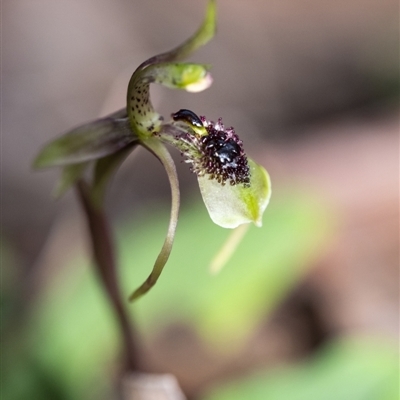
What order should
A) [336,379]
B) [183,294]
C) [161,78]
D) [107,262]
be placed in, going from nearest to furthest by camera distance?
[161,78] → [107,262] → [336,379] → [183,294]

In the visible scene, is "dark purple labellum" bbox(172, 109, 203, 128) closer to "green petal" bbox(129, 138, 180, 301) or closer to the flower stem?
"green petal" bbox(129, 138, 180, 301)

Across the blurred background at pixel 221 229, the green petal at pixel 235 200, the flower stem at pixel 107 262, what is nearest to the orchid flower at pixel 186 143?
the green petal at pixel 235 200

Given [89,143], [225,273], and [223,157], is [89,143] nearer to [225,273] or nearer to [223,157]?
[223,157]

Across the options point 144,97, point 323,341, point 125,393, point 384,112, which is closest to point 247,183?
point 144,97

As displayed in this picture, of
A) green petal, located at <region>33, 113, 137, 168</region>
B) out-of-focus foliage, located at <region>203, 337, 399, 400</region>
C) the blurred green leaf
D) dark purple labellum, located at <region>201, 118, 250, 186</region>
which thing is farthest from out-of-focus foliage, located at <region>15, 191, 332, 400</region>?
dark purple labellum, located at <region>201, 118, 250, 186</region>

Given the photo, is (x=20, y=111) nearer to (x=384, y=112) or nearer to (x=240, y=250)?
(x=240, y=250)

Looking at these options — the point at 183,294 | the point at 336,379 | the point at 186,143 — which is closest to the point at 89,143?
the point at 186,143
